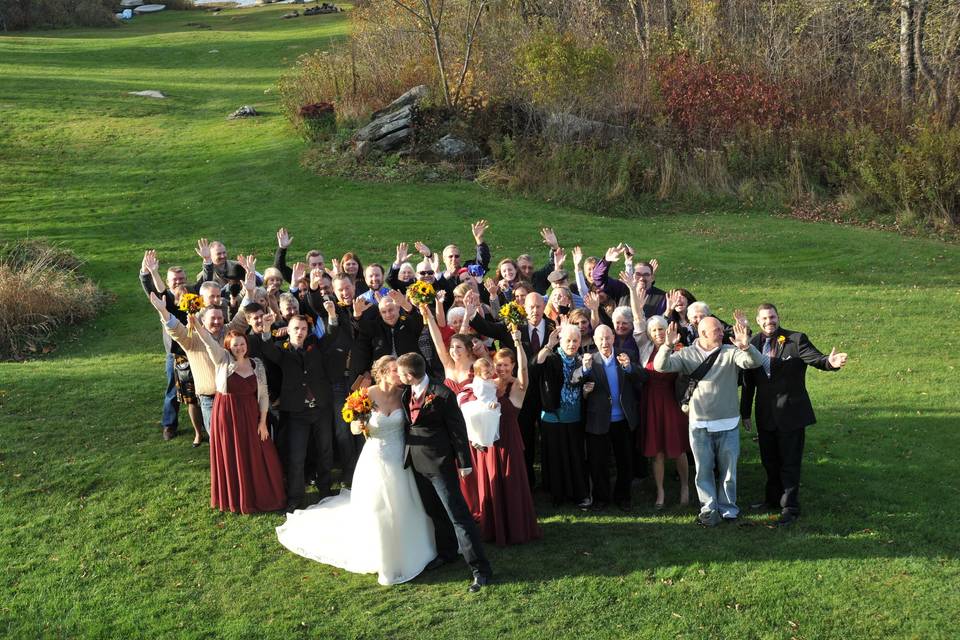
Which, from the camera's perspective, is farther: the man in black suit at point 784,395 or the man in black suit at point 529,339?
the man in black suit at point 529,339

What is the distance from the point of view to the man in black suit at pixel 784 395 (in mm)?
8594

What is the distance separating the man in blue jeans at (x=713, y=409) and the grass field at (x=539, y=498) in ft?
1.26

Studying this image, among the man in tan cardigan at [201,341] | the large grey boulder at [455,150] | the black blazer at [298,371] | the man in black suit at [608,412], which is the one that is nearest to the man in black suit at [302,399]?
the black blazer at [298,371]

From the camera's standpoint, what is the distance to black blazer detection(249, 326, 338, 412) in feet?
30.5

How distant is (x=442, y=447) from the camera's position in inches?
301

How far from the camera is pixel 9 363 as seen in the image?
1559 cm

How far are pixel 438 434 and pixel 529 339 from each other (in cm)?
259

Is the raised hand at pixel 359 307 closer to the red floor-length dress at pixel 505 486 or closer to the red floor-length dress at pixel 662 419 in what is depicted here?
the red floor-length dress at pixel 505 486

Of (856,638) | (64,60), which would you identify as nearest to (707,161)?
(856,638)

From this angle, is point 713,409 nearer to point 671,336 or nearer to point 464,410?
point 671,336

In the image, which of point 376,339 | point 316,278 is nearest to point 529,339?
point 376,339

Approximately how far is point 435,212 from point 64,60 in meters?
30.5

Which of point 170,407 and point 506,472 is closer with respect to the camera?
point 506,472

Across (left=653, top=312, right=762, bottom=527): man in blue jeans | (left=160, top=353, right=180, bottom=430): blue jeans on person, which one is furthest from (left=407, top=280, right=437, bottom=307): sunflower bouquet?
(left=160, top=353, right=180, bottom=430): blue jeans on person
